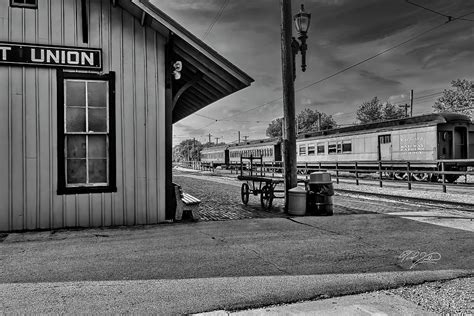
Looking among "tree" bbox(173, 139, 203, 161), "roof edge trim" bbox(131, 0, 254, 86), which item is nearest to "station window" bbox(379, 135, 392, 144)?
"roof edge trim" bbox(131, 0, 254, 86)

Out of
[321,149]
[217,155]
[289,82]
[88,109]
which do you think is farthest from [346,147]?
[217,155]

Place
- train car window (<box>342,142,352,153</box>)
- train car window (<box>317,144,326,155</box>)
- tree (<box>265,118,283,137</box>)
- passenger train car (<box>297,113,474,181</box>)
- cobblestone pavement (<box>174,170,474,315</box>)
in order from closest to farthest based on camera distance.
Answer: cobblestone pavement (<box>174,170,474,315</box>) → passenger train car (<box>297,113,474,181</box>) → train car window (<box>342,142,352,153</box>) → train car window (<box>317,144,326,155</box>) → tree (<box>265,118,283,137</box>)

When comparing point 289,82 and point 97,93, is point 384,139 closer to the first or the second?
point 289,82

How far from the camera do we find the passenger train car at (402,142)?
1830 centimetres

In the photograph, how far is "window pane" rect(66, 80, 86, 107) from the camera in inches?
252

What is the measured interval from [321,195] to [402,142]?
46.8 ft

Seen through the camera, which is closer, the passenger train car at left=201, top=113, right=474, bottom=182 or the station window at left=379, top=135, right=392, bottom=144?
the passenger train car at left=201, top=113, right=474, bottom=182

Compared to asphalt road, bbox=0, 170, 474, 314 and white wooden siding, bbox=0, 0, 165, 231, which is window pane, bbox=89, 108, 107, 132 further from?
asphalt road, bbox=0, 170, 474, 314

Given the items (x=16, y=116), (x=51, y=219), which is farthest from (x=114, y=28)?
(x=51, y=219)

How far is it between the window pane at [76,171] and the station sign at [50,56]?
5.71 ft

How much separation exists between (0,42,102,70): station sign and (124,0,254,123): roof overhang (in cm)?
116

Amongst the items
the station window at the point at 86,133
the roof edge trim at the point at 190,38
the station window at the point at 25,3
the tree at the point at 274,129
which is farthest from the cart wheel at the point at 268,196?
the tree at the point at 274,129

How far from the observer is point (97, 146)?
6.55 meters

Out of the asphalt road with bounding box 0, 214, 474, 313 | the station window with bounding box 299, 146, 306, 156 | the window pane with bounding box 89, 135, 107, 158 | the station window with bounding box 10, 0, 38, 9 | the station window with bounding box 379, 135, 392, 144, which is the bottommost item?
the asphalt road with bounding box 0, 214, 474, 313
